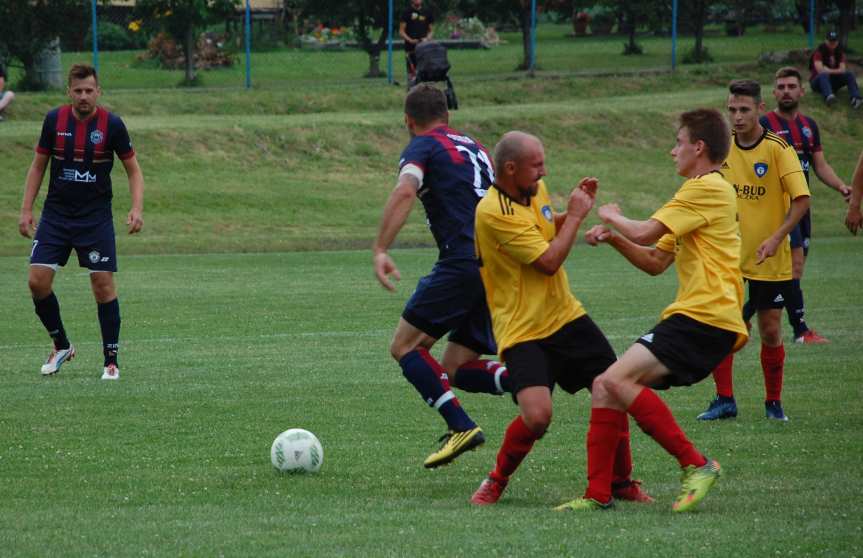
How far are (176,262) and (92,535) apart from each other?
15772mm

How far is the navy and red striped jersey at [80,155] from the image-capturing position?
35.5ft

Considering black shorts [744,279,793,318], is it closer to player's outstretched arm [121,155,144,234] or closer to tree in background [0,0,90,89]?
player's outstretched arm [121,155,144,234]

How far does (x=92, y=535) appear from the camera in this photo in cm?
596

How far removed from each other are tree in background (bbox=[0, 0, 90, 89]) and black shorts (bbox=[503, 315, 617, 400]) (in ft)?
85.2

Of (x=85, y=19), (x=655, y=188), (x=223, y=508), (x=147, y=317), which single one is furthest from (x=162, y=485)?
(x=85, y=19)

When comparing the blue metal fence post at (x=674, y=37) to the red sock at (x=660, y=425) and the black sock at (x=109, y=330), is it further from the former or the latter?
the red sock at (x=660, y=425)

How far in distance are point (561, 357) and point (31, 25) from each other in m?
26.3

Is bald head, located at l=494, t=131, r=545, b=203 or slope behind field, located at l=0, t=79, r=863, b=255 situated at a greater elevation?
bald head, located at l=494, t=131, r=545, b=203

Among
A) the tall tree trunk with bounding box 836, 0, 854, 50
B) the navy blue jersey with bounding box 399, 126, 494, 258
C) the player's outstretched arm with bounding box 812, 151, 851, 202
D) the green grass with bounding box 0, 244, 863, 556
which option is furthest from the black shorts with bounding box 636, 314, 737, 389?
the tall tree trunk with bounding box 836, 0, 854, 50

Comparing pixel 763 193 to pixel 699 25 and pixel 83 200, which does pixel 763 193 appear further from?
pixel 699 25

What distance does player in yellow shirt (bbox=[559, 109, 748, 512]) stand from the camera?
21.2 feet

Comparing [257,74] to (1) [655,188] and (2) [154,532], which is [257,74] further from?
(2) [154,532]

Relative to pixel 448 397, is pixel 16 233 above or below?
below

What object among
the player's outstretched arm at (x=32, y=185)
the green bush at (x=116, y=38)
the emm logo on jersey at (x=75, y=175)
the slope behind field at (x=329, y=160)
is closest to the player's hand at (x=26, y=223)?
the player's outstretched arm at (x=32, y=185)
